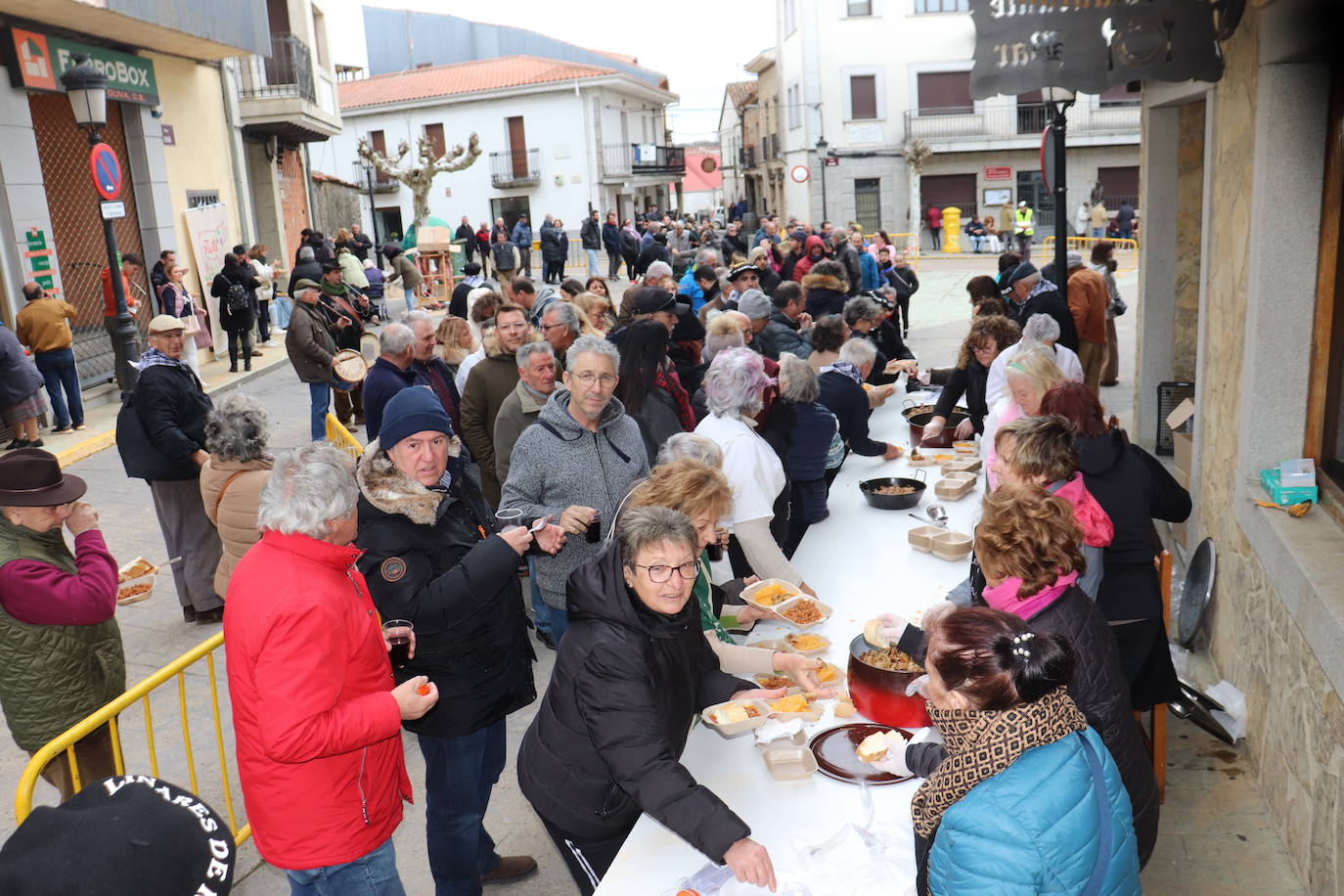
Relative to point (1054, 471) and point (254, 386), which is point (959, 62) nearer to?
point (254, 386)

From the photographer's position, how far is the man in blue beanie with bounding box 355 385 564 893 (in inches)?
131

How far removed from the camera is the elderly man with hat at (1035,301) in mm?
9203

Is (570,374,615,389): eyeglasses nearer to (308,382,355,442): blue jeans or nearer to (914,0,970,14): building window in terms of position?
(308,382,355,442): blue jeans

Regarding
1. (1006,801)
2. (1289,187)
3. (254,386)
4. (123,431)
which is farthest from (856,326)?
(254,386)

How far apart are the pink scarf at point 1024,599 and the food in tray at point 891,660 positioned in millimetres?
456

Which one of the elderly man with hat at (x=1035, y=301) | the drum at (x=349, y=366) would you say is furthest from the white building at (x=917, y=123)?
the drum at (x=349, y=366)

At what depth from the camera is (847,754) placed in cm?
327

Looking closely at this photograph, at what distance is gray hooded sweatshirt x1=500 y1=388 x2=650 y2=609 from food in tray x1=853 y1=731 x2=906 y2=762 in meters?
1.68

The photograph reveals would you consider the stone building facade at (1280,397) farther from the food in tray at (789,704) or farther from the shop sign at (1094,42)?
the food in tray at (789,704)

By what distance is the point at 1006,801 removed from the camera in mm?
2176

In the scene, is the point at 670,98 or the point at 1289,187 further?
the point at 670,98

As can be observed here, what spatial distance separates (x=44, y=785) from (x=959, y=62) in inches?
1500

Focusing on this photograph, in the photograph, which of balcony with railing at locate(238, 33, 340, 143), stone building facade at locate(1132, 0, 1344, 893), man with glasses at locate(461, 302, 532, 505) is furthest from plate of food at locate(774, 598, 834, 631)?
balcony with railing at locate(238, 33, 340, 143)

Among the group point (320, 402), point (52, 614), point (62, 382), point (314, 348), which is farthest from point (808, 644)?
point (62, 382)
